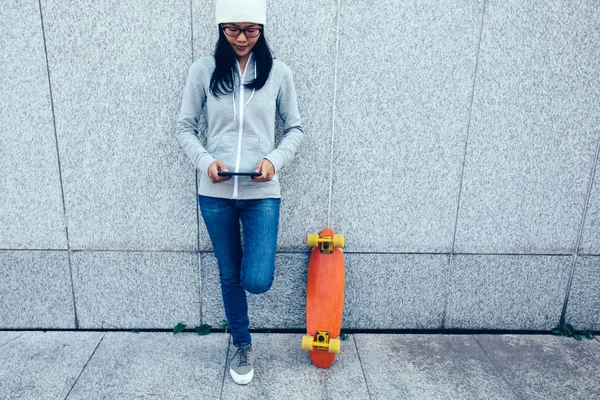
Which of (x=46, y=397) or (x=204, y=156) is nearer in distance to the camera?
(x=204, y=156)

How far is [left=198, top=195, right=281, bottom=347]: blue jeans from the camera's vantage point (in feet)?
8.59

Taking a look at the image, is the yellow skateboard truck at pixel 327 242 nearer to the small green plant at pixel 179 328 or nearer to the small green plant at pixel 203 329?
the small green plant at pixel 203 329

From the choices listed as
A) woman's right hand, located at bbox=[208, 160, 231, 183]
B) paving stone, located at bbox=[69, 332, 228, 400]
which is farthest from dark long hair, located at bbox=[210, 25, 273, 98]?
paving stone, located at bbox=[69, 332, 228, 400]

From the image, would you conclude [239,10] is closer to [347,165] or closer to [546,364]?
[347,165]

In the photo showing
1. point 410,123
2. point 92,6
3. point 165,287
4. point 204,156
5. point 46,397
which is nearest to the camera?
point 204,156

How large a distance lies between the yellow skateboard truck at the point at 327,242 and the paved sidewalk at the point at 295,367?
0.82 meters

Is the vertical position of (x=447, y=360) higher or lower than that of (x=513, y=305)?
lower

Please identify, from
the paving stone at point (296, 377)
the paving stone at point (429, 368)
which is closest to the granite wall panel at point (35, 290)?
the paving stone at point (296, 377)

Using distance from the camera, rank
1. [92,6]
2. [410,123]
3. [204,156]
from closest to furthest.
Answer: [204,156] < [92,6] < [410,123]

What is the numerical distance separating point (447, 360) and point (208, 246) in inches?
75.9

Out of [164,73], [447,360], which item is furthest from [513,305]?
[164,73]

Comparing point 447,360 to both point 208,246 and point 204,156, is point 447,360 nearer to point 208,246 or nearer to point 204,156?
point 208,246

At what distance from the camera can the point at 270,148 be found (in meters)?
2.63

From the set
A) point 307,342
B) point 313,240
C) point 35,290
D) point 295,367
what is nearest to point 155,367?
point 295,367
